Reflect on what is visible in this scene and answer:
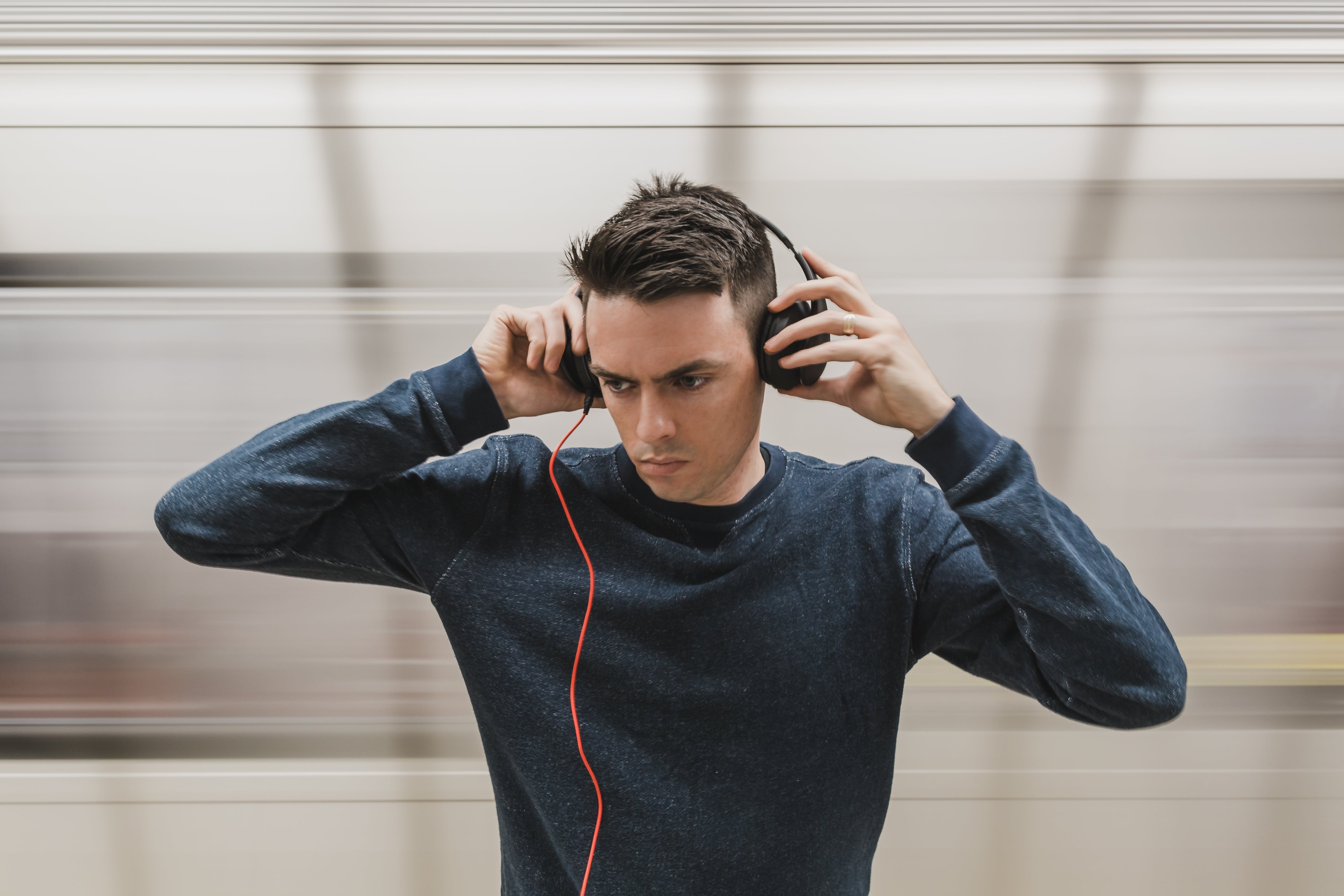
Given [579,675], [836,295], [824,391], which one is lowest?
[579,675]

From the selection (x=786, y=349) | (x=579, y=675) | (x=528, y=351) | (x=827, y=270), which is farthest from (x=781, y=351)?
(x=579, y=675)

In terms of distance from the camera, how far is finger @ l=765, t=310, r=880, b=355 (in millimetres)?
849

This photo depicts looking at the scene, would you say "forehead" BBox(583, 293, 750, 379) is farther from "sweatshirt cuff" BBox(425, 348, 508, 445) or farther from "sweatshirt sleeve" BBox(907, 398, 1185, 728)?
"sweatshirt sleeve" BBox(907, 398, 1185, 728)

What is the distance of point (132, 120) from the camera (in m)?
1.40

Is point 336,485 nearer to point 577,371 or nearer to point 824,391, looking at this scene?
point 577,371

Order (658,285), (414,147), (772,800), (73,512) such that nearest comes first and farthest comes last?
(658,285) < (772,800) < (414,147) < (73,512)

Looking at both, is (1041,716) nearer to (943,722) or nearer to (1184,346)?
(943,722)

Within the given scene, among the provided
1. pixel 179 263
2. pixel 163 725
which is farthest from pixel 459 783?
pixel 179 263

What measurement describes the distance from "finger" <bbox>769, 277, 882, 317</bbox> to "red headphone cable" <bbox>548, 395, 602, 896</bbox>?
0.30 metres

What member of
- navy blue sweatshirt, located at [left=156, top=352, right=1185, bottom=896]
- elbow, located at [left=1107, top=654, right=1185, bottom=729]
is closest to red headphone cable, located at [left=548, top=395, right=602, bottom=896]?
navy blue sweatshirt, located at [left=156, top=352, right=1185, bottom=896]

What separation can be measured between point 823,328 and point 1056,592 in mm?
381

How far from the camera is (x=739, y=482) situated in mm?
1005

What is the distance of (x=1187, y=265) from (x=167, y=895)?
8.35 ft

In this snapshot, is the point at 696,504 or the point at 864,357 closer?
the point at 864,357
